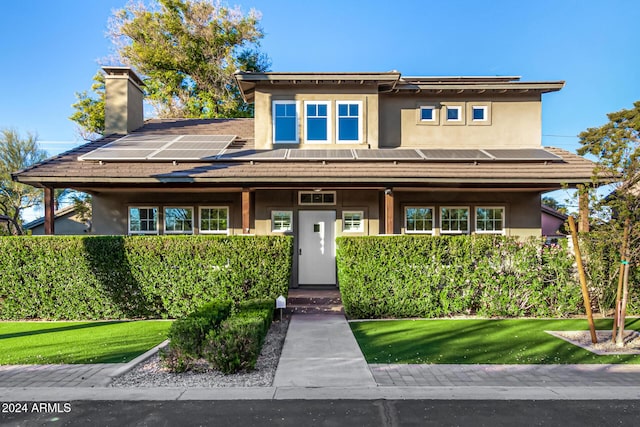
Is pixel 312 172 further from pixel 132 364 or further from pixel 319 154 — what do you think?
pixel 132 364

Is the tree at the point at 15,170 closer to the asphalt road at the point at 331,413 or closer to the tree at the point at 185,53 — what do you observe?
the tree at the point at 185,53

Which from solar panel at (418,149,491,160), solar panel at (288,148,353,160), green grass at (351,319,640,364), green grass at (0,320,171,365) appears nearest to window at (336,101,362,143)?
solar panel at (288,148,353,160)

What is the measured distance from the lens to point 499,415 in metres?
4.02

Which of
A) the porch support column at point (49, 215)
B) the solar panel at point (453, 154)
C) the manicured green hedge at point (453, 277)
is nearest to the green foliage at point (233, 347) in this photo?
the manicured green hedge at point (453, 277)

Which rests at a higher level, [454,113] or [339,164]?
[454,113]

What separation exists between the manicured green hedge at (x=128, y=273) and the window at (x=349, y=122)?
467 cm

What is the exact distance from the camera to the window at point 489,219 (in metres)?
11.8

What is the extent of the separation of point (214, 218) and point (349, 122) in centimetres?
529

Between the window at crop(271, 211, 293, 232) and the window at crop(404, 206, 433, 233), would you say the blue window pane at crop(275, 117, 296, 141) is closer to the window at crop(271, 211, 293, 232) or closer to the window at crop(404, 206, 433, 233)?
the window at crop(271, 211, 293, 232)

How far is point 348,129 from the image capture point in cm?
1182

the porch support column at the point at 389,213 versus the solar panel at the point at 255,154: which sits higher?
the solar panel at the point at 255,154

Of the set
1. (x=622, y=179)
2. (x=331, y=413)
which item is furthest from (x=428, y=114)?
(x=331, y=413)

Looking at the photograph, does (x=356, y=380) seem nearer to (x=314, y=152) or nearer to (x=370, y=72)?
(x=314, y=152)

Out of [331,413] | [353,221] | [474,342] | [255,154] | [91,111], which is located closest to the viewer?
[331,413]
